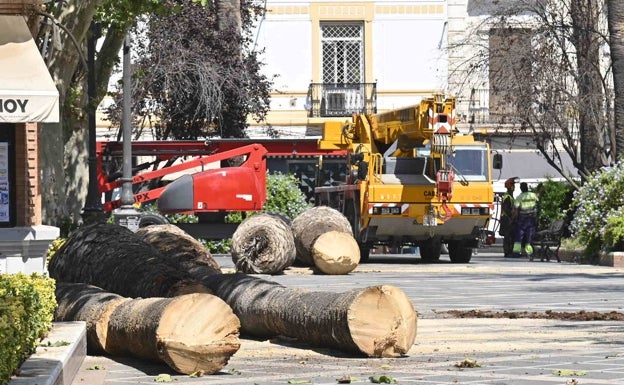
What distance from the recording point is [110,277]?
15.3 m

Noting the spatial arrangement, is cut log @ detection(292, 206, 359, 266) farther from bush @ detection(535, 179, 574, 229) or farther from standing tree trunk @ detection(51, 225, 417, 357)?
standing tree trunk @ detection(51, 225, 417, 357)

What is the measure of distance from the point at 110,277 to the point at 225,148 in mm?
20953

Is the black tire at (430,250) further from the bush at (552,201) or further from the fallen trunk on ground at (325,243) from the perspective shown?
the bush at (552,201)

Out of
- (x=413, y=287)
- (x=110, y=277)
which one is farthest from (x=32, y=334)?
(x=413, y=287)

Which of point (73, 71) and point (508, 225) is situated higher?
point (73, 71)

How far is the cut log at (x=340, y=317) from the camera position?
12.8 m

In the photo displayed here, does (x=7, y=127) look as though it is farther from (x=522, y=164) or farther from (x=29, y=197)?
(x=522, y=164)

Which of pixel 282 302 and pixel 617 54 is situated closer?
pixel 282 302

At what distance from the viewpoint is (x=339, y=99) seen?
158 ft

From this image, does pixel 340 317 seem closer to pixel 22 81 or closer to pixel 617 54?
pixel 22 81

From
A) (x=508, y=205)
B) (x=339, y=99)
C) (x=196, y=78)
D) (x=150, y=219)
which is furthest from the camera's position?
(x=339, y=99)

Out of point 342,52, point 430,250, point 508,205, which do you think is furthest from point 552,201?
point 342,52

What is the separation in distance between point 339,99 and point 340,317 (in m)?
35.5

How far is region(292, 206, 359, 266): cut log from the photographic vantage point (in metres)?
27.7
